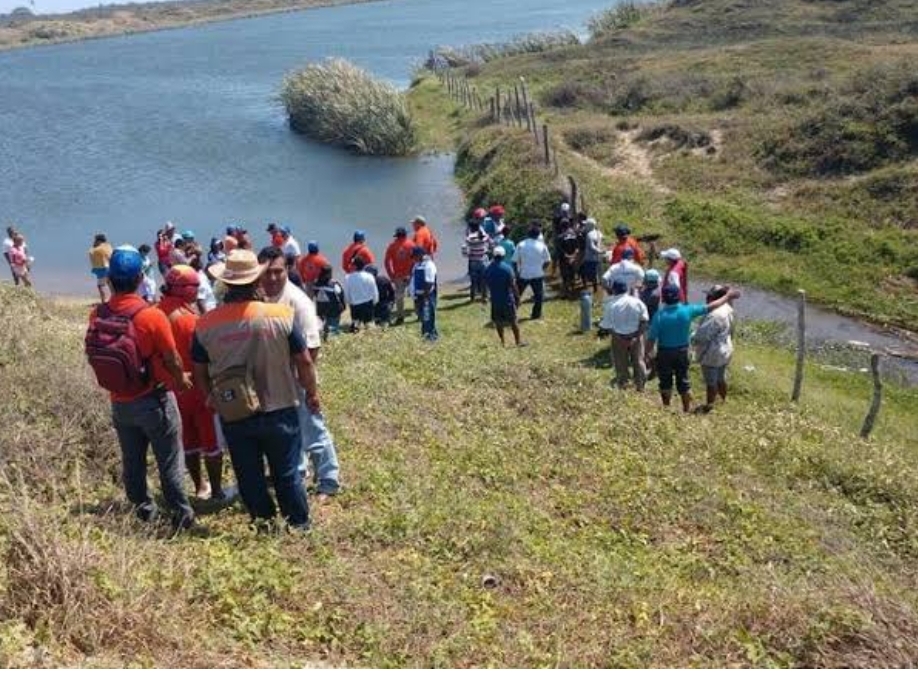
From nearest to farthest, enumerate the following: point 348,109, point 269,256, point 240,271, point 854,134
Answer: point 240,271
point 269,256
point 854,134
point 348,109

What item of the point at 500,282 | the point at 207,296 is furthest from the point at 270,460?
the point at 500,282

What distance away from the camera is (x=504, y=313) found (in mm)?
13797

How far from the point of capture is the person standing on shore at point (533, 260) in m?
15.1

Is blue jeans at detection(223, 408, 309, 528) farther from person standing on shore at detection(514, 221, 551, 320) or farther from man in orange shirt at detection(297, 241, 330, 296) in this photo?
person standing on shore at detection(514, 221, 551, 320)

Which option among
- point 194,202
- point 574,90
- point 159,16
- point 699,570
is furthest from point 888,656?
point 159,16

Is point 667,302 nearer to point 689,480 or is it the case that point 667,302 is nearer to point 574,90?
point 689,480

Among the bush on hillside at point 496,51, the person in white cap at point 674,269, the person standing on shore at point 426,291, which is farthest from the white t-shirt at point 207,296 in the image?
the bush on hillside at point 496,51

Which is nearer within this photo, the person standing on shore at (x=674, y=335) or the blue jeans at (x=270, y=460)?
the blue jeans at (x=270, y=460)

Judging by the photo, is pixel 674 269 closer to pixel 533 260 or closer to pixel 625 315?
pixel 625 315

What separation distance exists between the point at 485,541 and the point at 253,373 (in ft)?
6.10

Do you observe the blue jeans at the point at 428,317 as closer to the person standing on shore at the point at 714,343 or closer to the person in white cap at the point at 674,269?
the person in white cap at the point at 674,269

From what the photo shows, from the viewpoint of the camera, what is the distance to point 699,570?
6406 millimetres

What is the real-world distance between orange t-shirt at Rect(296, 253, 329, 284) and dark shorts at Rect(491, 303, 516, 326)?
8.46ft

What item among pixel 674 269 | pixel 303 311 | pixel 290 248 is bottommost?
pixel 674 269
